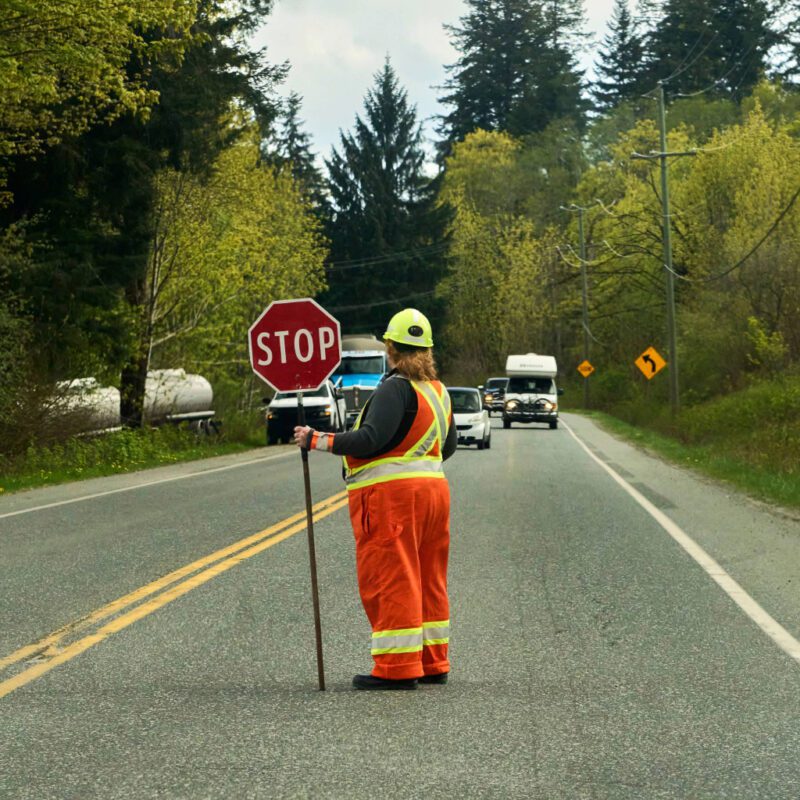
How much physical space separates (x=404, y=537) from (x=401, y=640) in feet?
1.61

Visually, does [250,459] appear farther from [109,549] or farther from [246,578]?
[246,578]

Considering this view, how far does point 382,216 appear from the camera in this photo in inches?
3127

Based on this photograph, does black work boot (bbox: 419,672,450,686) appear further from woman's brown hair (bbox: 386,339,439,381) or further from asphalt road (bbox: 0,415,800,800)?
woman's brown hair (bbox: 386,339,439,381)

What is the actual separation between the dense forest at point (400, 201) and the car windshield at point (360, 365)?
3319 mm

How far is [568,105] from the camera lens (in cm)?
10088

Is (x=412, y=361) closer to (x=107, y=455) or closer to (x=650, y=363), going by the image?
(x=107, y=455)

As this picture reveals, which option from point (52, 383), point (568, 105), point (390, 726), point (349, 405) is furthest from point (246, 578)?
point (568, 105)

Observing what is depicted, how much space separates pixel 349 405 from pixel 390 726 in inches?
1493

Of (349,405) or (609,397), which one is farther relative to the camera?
(609,397)

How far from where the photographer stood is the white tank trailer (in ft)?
88.2

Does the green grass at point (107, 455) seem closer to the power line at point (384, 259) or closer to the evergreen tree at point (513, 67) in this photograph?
the power line at point (384, 259)

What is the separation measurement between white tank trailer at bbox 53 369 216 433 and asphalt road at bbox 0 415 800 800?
12688 mm

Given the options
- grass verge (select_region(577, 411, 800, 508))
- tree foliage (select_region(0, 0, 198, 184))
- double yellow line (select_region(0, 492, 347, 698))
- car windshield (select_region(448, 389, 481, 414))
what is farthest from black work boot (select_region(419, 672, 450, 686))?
car windshield (select_region(448, 389, 481, 414))

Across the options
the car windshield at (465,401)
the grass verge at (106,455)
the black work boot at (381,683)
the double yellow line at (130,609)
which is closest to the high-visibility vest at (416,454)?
the black work boot at (381,683)
